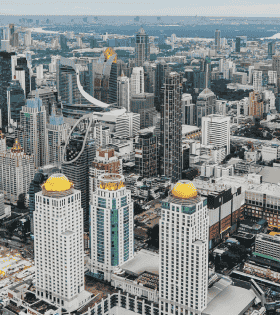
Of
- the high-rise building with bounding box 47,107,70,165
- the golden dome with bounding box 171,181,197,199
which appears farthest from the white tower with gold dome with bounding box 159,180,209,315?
the high-rise building with bounding box 47,107,70,165

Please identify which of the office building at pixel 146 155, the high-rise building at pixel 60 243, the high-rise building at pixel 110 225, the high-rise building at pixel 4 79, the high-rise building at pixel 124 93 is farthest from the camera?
the high-rise building at pixel 124 93

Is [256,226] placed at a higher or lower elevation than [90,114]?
lower

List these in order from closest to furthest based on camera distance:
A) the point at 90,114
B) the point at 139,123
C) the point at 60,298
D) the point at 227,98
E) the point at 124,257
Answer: the point at 60,298, the point at 124,257, the point at 90,114, the point at 139,123, the point at 227,98

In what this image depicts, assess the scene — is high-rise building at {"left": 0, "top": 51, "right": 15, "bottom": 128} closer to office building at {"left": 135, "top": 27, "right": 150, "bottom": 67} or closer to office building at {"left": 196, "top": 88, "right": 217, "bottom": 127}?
office building at {"left": 135, "top": 27, "right": 150, "bottom": 67}

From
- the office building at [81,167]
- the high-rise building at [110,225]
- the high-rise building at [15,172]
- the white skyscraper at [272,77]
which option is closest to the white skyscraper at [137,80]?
the white skyscraper at [272,77]

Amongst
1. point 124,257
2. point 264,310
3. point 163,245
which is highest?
point 163,245

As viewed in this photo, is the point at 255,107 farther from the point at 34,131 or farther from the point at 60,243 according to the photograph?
the point at 60,243

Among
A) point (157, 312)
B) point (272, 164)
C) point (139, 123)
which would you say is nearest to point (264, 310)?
point (157, 312)

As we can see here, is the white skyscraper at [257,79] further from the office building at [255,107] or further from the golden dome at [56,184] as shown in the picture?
the golden dome at [56,184]

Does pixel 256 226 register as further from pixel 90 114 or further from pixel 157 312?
pixel 90 114
